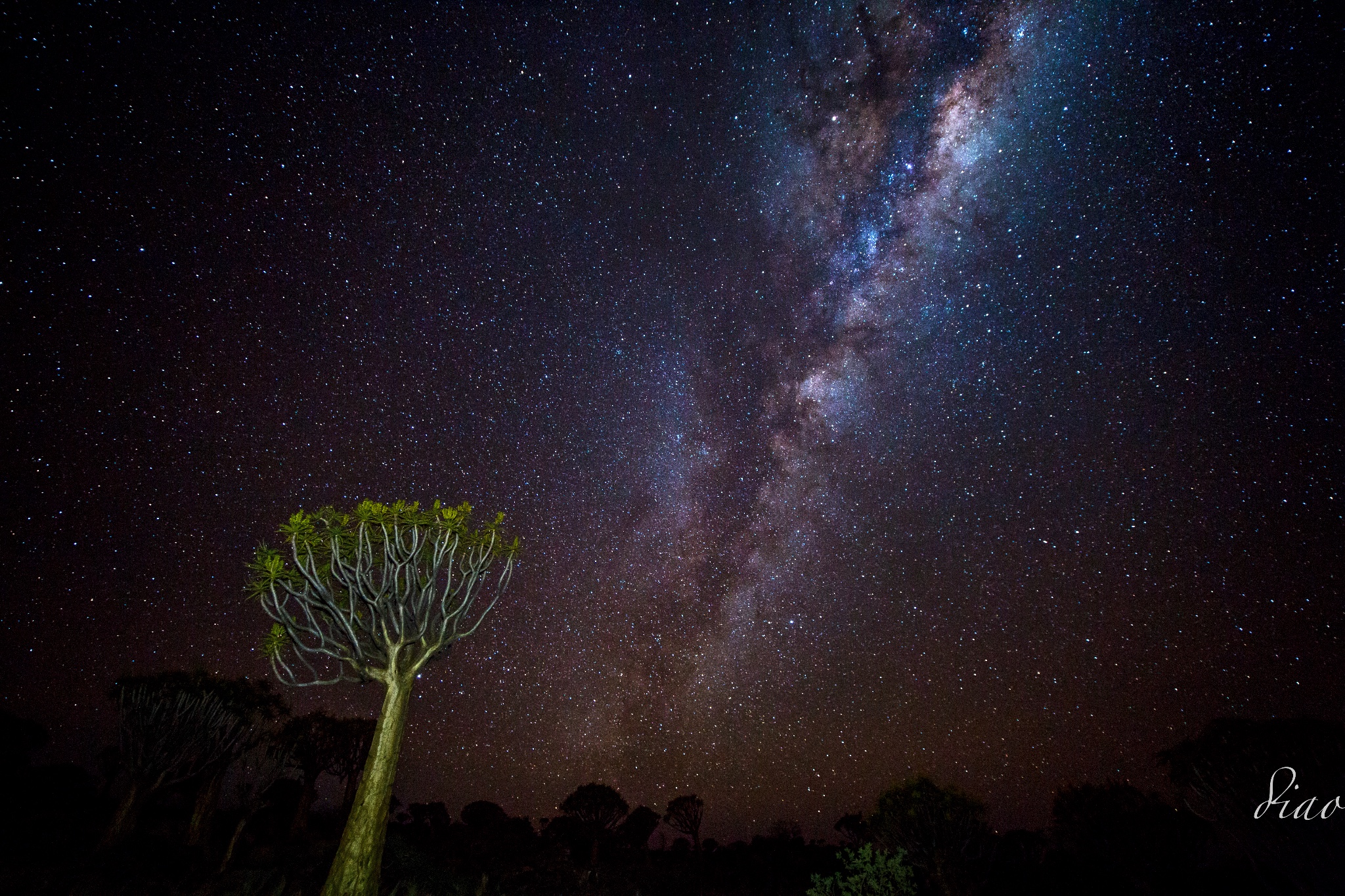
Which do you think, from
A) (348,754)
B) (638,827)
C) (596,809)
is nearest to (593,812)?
(596,809)

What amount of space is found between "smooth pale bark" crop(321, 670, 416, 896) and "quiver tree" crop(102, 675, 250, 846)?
14907 mm

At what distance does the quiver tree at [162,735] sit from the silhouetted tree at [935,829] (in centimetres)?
2572

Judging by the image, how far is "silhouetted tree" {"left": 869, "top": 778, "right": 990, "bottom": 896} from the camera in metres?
19.0

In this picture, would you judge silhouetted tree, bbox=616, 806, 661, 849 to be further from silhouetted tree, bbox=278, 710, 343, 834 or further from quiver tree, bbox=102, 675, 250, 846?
quiver tree, bbox=102, 675, 250, 846

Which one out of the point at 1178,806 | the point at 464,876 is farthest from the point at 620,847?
the point at 1178,806

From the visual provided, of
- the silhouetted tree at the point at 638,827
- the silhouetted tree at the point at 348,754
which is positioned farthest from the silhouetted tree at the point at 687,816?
the silhouetted tree at the point at 348,754

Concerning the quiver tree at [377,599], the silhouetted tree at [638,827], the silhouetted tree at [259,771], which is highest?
the quiver tree at [377,599]

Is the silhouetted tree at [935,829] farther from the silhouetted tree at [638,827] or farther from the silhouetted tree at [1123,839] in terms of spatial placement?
the silhouetted tree at [638,827]

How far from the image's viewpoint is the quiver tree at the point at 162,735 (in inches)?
656

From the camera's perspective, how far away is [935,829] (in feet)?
62.4

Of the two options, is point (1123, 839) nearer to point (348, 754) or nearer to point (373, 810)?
point (373, 810)

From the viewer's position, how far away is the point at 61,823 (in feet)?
61.7

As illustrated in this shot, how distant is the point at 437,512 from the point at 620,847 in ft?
132

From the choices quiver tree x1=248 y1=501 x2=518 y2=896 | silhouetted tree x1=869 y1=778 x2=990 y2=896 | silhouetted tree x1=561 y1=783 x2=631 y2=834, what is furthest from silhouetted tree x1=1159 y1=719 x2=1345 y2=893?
silhouetted tree x1=561 y1=783 x2=631 y2=834
